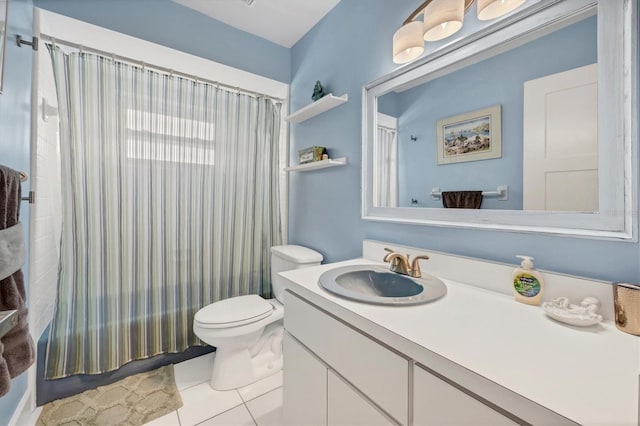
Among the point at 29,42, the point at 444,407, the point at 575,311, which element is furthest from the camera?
the point at 29,42

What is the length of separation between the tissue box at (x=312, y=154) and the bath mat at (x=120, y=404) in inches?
65.0

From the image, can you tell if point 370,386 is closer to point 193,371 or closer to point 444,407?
point 444,407

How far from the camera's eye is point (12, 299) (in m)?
0.82

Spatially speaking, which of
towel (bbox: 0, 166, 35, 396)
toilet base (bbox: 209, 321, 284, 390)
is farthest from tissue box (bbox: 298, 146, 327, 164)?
towel (bbox: 0, 166, 35, 396)

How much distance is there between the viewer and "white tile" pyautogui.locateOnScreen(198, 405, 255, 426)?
135cm

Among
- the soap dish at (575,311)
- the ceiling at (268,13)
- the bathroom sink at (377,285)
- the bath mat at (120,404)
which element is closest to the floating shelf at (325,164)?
the bathroom sink at (377,285)

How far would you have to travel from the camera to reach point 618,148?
2.45 feet

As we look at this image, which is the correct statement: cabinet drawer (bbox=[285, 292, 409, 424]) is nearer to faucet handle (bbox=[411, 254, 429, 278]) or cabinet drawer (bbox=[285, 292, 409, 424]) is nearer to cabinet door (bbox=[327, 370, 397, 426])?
cabinet door (bbox=[327, 370, 397, 426])

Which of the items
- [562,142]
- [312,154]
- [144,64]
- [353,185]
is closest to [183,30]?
[144,64]

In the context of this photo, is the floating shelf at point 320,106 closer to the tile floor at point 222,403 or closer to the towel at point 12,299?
the towel at point 12,299

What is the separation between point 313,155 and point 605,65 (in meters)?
1.39

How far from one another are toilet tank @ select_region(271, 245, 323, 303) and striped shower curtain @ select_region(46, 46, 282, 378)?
0.67 ft

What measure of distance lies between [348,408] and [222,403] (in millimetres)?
1026

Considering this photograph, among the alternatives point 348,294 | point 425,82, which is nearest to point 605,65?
point 425,82
